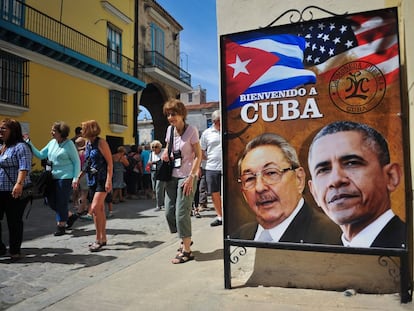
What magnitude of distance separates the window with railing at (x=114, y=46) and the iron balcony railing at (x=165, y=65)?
2.09m

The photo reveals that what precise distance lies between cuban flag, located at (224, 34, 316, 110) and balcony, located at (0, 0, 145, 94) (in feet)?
32.9

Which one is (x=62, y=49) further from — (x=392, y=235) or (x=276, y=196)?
(x=392, y=235)

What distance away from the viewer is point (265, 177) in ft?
9.86

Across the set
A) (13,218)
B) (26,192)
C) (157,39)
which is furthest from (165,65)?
(13,218)

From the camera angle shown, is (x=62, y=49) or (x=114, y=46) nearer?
(x=62, y=49)

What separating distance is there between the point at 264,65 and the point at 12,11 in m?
11.7

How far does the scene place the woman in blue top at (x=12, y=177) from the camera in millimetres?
4344

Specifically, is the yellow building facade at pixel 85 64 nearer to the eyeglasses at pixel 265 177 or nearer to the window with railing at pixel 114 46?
the window with railing at pixel 114 46

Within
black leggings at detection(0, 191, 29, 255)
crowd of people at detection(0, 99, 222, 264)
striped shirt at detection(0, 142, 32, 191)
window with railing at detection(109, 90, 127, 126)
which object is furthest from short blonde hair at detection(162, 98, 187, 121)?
window with railing at detection(109, 90, 127, 126)

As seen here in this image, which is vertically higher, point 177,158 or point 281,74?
point 281,74

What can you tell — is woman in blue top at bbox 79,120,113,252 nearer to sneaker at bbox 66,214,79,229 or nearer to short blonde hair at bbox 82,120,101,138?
short blonde hair at bbox 82,120,101,138

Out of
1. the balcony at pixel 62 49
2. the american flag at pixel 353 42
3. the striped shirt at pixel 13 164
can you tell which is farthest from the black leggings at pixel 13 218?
the balcony at pixel 62 49

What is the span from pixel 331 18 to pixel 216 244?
9.81 ft

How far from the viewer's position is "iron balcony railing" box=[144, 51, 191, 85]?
1997 centimetres
